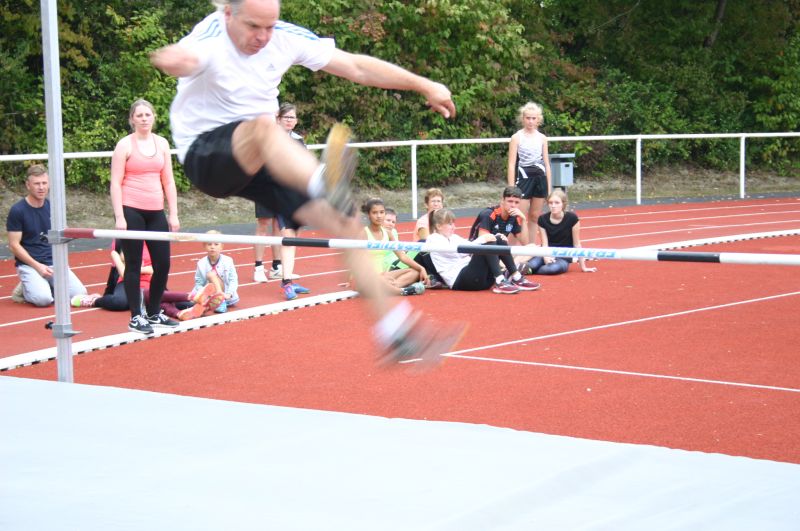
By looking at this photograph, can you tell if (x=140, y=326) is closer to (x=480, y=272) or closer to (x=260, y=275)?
(x=260, y=275)

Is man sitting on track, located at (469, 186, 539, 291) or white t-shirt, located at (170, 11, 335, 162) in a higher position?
white t-shirt, located at (170, 11, 335, 162)

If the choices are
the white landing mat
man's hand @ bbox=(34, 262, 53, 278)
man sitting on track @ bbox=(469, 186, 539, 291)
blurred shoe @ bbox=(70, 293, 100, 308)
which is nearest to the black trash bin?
man sitting on track @ bbox=(469, 186, 539, 291)

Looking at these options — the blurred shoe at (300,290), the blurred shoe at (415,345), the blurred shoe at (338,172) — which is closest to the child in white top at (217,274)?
the blurred shoe at (300,290)

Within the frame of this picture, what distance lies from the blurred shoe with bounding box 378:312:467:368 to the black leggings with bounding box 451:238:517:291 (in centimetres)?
501

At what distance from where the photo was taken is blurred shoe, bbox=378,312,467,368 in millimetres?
3598

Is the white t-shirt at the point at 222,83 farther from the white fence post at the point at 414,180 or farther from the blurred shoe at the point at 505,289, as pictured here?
the white fence post at the point at 414,180

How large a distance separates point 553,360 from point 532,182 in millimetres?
3765

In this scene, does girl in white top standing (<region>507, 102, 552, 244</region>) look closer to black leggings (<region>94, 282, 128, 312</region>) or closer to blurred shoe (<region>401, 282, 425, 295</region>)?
blurred shoe (<region>401, 282, 425, 295</region>)

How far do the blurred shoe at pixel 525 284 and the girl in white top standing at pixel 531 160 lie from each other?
1.06 metres

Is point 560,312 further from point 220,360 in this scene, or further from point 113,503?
point 113,503

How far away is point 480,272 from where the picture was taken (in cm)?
873

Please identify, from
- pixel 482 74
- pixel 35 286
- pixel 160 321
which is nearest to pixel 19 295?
pixel 35 286

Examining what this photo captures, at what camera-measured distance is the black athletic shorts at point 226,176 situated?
346 centimetres

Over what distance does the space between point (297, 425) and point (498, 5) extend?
14.4 metres
